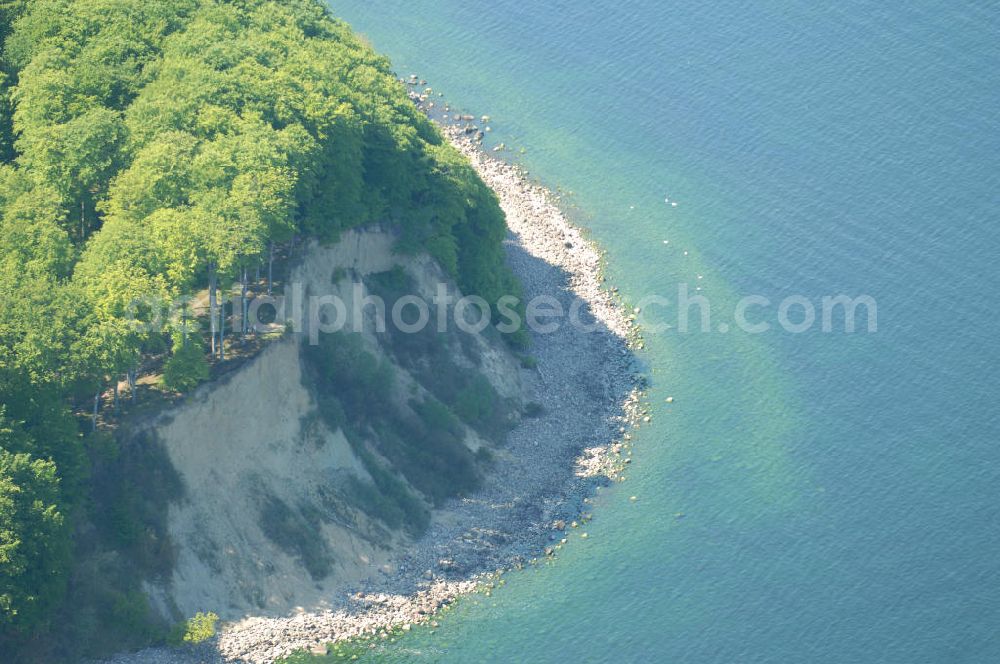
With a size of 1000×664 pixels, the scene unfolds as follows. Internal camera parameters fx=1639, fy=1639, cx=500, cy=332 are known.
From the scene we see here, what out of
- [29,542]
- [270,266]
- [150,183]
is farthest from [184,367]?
[29,542]

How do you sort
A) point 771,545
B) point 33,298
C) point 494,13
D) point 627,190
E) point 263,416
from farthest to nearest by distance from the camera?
point 494,13
point 627,190
point 771,545
point 263,416
point 33,298

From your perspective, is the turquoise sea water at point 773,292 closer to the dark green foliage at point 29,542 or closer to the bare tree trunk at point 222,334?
the bare tree trunk at point 222,334

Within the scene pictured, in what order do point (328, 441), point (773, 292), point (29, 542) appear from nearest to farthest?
point (29, 542) < point (328, 441) < point (773, 292)

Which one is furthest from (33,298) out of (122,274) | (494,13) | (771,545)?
(494,13)

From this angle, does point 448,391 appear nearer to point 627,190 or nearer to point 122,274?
point 122,274

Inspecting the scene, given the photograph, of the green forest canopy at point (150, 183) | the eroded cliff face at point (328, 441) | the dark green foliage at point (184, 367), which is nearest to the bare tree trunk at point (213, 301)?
the green forest canopy at point (150, 183)

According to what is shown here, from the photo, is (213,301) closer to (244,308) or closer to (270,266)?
(244,308)
